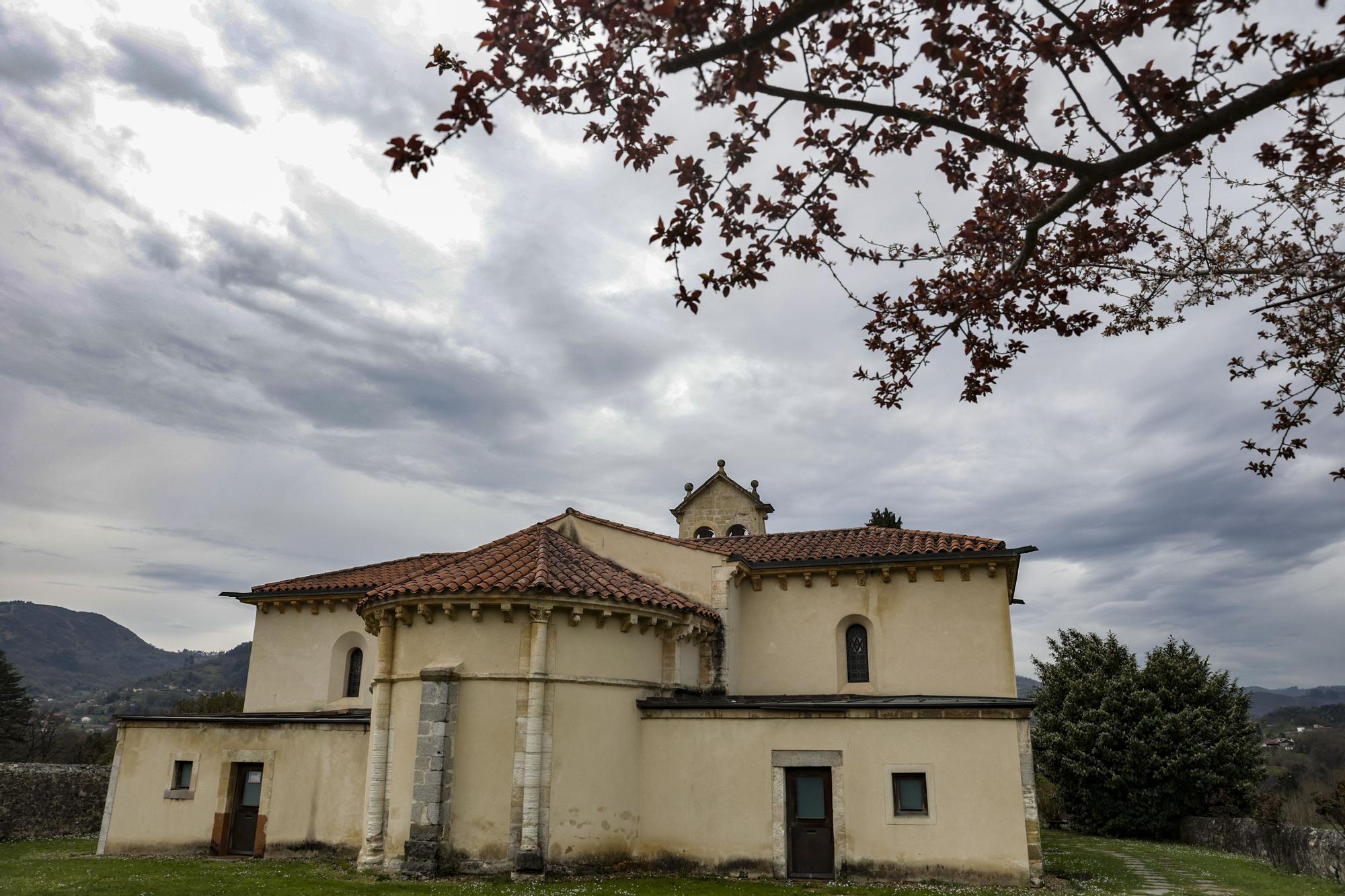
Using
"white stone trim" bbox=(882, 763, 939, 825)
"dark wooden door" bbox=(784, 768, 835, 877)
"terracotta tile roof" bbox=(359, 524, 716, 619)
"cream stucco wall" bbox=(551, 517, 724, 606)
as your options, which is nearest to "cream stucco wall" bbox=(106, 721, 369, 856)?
"terracotta tile roof" bbox=(359, 524, 716, 619)

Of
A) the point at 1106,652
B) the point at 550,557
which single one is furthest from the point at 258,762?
the point at 1106,652

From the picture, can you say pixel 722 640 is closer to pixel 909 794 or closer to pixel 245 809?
pixel 909 794

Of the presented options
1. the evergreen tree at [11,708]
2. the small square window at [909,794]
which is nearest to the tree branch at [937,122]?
the small square window at [909,794]

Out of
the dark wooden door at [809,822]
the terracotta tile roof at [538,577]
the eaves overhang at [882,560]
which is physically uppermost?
the eaves overhang at [882,560]

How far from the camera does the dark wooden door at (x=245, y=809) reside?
1938 centimetres

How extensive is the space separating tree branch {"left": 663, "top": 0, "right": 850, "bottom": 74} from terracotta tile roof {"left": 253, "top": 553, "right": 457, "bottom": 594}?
63.0 feet

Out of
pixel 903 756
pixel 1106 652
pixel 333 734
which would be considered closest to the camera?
pixel 903 756

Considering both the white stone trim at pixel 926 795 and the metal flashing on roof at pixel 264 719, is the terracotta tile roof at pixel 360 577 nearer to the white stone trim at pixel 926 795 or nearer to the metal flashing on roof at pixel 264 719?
the metal flashing on roof at pixel 264 719

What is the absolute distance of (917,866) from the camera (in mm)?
15070

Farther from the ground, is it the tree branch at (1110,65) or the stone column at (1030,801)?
the tree branch at (1110,65)

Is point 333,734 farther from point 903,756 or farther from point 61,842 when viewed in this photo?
point 903,756

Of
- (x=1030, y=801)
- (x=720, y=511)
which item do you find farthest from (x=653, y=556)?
(x=1030, y=801)

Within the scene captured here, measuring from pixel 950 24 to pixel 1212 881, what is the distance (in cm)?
1752

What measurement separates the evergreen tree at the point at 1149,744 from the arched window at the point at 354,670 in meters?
24.1
